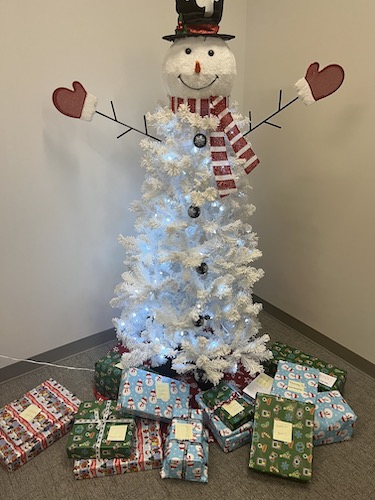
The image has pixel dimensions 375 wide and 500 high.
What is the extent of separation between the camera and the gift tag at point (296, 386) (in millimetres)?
1841

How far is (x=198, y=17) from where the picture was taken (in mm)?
1533

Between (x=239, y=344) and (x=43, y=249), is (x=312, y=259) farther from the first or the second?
(x=43, y=249)

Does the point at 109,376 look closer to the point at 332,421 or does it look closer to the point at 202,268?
the point at 202,268

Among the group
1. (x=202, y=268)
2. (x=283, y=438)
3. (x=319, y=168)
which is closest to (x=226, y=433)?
(x=283, y=438)

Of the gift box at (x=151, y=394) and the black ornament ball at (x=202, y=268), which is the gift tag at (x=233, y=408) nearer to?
the gift box at (x=151, y=394)

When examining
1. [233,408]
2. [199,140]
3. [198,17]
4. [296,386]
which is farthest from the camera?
[296,386]

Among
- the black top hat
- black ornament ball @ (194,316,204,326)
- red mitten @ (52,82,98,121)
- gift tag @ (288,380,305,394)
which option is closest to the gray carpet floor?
gift tag @ (288,380,305,394)

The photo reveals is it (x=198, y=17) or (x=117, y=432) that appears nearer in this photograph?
(x=198, y=17)

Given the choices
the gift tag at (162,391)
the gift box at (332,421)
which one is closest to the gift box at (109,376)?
the gift tag at (162,391)

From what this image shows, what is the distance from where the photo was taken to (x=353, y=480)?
161 centimetres

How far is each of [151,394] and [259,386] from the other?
0.53m

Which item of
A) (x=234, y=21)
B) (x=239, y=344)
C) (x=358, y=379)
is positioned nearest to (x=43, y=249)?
(x=239, y=344)

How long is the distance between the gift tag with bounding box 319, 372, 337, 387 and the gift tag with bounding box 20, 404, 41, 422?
1361 mm

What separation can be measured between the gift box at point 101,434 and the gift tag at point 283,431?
602 millimetres
